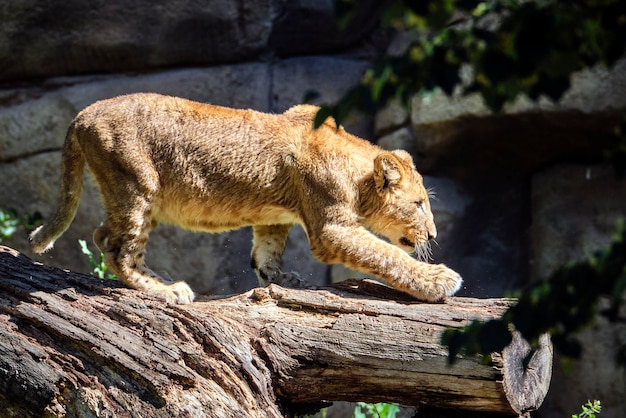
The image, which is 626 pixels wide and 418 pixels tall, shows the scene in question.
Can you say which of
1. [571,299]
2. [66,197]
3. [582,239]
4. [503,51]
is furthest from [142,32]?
[571,299]

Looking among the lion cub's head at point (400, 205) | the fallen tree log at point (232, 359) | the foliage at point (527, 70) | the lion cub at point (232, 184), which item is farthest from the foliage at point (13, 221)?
the foliage at point (527, 70)

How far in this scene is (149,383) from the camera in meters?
4.36

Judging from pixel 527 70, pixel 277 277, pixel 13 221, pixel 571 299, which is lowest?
pixel 13 221

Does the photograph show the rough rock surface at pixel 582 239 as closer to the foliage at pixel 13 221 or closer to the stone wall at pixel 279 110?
the stone wall at pixel 279 110

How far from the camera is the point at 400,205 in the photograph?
5711mm

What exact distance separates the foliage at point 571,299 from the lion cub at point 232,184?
8.94 ft

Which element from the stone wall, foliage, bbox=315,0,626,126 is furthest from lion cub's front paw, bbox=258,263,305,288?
foliage, bbox=315,0,626,126

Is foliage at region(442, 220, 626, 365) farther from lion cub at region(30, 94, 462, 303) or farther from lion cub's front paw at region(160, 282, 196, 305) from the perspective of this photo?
lion cub's front paw at region(160, 282, 196, 305)

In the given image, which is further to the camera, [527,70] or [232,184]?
[232,184]

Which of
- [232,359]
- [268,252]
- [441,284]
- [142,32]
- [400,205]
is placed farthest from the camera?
[142,32]

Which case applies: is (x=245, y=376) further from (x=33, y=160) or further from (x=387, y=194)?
(x=33, y=160)

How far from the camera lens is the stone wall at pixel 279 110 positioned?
27.7 ft

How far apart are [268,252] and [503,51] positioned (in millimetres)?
3994

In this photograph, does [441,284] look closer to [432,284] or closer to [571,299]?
[432,284]
